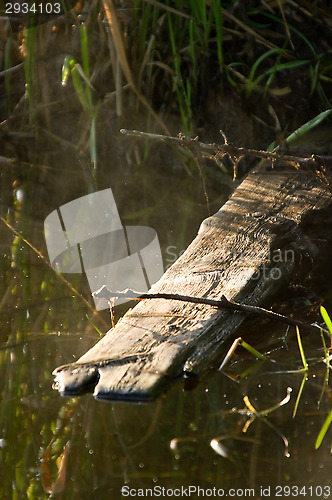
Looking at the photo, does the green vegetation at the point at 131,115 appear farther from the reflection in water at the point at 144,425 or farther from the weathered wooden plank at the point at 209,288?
the weathered wooden plank at the point at 209,288

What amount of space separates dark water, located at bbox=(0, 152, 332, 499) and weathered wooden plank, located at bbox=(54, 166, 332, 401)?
55mm

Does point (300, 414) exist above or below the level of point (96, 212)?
above

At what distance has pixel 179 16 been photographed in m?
3.25

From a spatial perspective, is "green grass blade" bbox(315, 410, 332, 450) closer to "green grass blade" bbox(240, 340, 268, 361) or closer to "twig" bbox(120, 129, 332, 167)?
"green grass blade" bbox(240, 340, 268, 361)

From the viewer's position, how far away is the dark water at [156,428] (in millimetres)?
1320

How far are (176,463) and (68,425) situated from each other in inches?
10.2

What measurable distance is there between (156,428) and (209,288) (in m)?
0.48

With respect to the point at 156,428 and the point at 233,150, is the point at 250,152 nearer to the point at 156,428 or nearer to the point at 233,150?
the point at 233,150

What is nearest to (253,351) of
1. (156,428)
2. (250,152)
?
(156,428)

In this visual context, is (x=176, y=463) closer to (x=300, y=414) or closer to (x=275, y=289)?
(x=300, y=414)

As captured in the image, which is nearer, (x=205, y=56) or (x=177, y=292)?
(x=177, y=292)

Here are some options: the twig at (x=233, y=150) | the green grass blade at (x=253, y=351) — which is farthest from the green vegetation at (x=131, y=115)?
the twig at (x=233, y=150)

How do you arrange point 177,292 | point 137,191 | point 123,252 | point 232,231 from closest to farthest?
point 177,292 < point 232,231 < point 123,252 < point 137,191

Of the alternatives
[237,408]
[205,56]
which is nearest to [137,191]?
[205,56]
